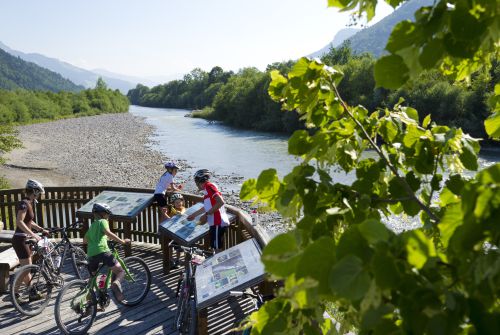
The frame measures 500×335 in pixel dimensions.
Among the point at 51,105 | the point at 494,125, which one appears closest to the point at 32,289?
the point at 494,125

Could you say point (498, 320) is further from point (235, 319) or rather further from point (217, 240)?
point (217, 240)

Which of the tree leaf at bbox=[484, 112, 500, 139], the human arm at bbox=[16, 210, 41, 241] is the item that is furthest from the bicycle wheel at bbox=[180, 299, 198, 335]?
the tree leaf at bbox=[484, 112, 500, 139]

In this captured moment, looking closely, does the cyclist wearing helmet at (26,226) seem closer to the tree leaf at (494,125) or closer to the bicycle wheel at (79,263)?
the bicycle wheel at (79,263)

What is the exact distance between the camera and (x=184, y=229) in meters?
6.39

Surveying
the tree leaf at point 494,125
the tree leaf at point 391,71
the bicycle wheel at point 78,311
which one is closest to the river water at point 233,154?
the bicycle wheel at point 78,311

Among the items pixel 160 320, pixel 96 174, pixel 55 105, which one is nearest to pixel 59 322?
pixel 160 320

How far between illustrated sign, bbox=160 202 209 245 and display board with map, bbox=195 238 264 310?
1.09 m

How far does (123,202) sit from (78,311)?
9.12 ft

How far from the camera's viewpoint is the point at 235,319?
531 centimetres

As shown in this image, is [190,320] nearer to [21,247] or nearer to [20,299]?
[20,299]

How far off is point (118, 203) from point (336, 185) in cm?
690

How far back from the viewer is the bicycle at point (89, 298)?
5277 mm

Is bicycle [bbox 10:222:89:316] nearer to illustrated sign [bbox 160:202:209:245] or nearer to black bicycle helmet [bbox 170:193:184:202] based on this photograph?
illustrated sign [bbox 160:202:209:245]

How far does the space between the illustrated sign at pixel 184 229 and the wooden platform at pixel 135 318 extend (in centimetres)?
87
